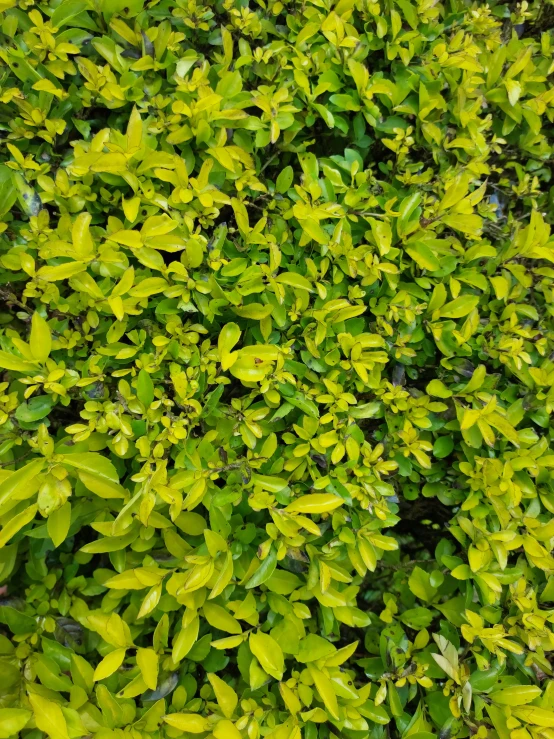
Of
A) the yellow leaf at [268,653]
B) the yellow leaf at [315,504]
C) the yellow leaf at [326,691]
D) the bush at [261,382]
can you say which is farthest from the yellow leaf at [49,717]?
the yellow leaf at [315,504]

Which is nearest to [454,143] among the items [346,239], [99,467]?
[346,239]

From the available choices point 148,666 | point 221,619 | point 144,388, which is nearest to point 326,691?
point 221,619

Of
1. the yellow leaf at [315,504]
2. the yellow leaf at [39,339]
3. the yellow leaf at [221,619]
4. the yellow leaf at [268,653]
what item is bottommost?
the yellow leaf at [268,653]

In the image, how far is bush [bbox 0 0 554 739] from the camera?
1.36m

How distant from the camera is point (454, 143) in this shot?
5.62 feet

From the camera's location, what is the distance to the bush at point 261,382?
1360 millimetres

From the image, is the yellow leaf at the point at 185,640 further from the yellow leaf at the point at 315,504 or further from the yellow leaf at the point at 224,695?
the yellow leaf at the point at 315,504

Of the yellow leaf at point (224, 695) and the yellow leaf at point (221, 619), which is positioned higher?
the yellow leaf at point (221, 619)

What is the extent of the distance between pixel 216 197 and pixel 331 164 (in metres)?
0.47

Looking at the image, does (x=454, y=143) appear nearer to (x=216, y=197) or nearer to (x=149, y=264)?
(x=216, y=197)

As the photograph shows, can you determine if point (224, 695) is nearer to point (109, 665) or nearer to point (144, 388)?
point (109, 665)

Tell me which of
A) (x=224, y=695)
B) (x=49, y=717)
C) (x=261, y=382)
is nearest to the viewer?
(x=49, y=717)

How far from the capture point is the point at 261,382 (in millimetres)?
1449

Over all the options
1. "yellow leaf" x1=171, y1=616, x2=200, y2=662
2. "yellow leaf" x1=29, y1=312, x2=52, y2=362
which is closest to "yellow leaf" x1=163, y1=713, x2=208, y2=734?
"yellow leaf" x1=171, y1=616, x2=200, y2=662
